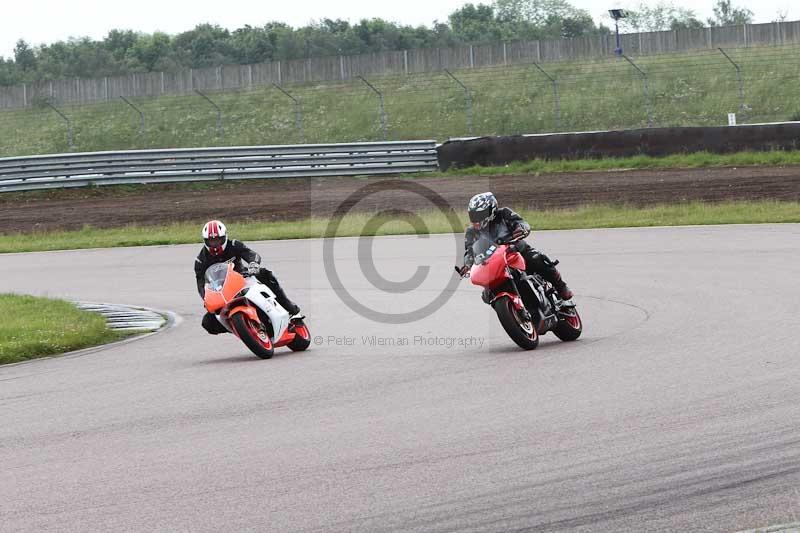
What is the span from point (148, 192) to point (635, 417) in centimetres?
2907

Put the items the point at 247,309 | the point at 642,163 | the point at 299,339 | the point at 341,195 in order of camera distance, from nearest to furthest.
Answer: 1. the point at 247,309
2. the point at 299,339
3. the point at 341,195
4. the point at 642,163

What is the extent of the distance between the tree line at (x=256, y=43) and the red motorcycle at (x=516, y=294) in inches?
3488

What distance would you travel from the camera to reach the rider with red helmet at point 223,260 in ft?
39.0

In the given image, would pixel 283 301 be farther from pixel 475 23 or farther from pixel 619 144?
pixel 475 23

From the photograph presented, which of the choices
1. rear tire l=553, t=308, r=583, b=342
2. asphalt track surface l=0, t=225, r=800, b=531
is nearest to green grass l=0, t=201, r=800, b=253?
asphalt track surface l=0, t=225, r=800, b=531

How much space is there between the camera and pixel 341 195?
33.1 meters

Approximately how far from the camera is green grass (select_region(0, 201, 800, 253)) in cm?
2506

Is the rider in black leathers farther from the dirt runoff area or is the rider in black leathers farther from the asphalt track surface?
the dirt runoff area

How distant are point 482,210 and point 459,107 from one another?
38989 mm

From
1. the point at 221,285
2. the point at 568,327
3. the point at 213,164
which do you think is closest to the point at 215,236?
the point at 221,285

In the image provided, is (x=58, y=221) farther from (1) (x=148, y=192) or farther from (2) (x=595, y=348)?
(2) (x=595, y=348)

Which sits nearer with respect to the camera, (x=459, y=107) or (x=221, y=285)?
(x=221, y=285)

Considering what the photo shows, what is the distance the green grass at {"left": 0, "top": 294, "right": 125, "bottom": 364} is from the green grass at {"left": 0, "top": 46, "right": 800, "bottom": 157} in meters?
28.8

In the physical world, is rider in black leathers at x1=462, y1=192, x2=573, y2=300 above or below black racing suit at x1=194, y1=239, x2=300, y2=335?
above
